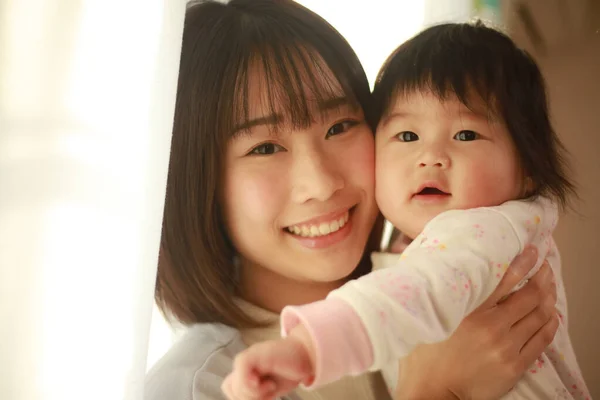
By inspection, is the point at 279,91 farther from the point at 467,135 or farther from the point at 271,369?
the point at 271,369

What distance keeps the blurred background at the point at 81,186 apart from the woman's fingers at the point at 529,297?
418 millimetres

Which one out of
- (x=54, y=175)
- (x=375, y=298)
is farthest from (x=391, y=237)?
(x=54, y=175)

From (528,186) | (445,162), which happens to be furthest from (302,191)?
(528,186)

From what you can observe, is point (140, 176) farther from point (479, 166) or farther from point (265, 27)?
point (479, 166)

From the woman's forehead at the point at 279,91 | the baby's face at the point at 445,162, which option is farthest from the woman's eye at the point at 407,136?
the woman's forehead at the point at 279,91

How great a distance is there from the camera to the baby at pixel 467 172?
55cm

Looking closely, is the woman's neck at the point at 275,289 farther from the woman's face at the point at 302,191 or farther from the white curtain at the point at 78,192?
the white curtain at the point at 78,192

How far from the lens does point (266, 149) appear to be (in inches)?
28.1

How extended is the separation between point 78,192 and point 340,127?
0.34 metres

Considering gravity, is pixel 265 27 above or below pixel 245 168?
above

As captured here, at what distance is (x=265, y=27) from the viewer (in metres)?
0.72

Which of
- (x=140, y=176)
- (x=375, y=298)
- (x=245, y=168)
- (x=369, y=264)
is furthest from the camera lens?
(x=369, y=264)

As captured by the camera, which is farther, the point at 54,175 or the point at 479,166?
the point at 479,166

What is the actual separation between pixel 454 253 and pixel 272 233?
245 millimetres
